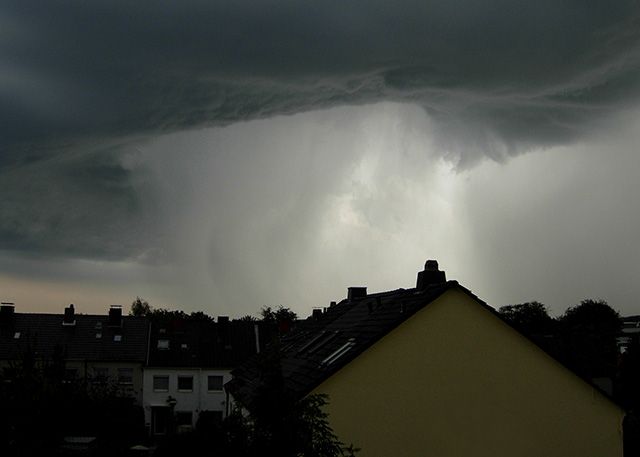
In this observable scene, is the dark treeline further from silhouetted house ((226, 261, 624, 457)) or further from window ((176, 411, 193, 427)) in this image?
window ((176, 411, 193, 427))

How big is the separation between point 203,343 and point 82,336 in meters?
→ 11.7

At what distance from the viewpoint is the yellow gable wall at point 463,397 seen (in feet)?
78.9

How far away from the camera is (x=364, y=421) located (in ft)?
78.7

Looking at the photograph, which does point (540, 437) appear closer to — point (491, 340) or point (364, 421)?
point (491, 340)

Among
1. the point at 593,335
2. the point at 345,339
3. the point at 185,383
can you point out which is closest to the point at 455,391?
the point at 345,339

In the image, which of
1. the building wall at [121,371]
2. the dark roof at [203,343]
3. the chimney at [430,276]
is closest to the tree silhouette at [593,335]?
the dark roof at [203,343]

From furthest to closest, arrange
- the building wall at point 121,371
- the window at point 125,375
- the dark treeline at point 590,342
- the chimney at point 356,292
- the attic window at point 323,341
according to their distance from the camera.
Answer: the window at point 125,375 < the building wall at point 121,371 < the chimney at point 356,292 < the dark treeline at point 590,342 < the attic window at point 323,341

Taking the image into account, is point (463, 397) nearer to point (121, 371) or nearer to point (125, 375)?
point (125, 375)

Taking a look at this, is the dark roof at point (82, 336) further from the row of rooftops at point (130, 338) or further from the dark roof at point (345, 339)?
the dark roof at point (345, 339)

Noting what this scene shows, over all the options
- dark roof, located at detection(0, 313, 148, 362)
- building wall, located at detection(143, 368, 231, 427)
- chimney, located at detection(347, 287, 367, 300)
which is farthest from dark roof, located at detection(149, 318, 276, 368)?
chimney, located at detection(347, 287, 367, 300)

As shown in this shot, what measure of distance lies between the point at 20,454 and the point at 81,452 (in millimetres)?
2761

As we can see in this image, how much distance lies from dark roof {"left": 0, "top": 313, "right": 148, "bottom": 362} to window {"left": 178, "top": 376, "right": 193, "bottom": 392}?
406 cm

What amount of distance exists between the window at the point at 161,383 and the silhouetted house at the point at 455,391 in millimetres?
47234

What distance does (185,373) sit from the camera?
2788 inches
